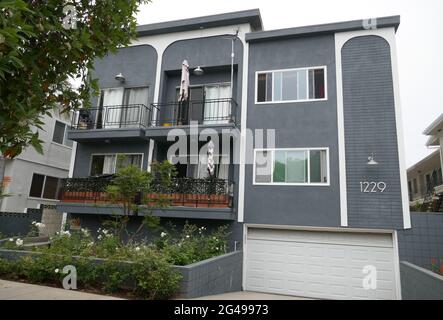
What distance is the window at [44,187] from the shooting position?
1809 centimetres

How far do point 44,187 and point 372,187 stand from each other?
16.6m

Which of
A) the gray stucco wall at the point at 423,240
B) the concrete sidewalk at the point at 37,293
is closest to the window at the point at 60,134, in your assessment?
the concrete sidewalk at the point at 37,293

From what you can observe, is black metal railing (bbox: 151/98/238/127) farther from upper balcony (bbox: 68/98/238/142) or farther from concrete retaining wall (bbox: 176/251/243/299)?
concrete retaining wall (bbox: 176/251/243/299)

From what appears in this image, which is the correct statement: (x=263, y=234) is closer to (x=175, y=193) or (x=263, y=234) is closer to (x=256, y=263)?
(x=256, y=263)

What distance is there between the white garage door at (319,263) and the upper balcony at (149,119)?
455 cm

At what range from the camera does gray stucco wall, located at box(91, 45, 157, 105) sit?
579 inches

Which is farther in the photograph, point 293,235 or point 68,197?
point 68,197

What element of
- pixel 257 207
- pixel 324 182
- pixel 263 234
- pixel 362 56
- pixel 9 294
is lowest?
pixel 9 294

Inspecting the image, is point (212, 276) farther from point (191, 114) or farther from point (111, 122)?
point (111, 122)

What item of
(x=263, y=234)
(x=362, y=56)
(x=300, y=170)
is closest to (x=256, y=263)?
(x=263, y=234)

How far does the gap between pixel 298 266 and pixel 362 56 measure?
7836 mm

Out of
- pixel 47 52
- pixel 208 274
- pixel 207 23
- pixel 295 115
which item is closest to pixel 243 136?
pixel 295 115

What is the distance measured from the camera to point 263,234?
12.3 m
